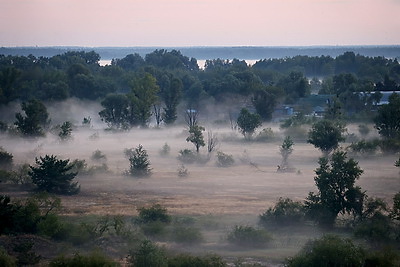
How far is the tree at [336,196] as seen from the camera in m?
26.1

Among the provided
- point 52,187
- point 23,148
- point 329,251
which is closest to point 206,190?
point 52,187

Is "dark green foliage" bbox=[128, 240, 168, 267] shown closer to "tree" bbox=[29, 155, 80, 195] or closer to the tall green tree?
"tree" bbox=[29, 155, 80, 195]

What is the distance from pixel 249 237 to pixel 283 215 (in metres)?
3.22

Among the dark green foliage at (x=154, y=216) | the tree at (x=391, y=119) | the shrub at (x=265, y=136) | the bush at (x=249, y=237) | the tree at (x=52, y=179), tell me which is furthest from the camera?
the shrub at (x=265, y=136)

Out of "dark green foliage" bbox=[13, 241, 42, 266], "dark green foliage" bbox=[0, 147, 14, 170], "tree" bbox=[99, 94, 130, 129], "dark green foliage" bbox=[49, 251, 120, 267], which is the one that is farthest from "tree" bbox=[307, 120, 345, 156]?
"dark green foliage" bbox=[49, 251, 120, 267]

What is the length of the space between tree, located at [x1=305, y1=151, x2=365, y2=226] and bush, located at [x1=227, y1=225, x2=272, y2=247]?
3.22 metres

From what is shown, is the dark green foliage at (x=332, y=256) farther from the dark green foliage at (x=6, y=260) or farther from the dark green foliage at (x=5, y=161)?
the dark green foliage at (x=5, y=161)

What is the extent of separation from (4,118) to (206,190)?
1624 inches

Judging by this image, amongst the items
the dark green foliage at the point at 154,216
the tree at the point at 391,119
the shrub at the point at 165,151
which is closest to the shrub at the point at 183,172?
the shrub at the point at 165,151

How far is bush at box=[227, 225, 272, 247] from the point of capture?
76.4 feet

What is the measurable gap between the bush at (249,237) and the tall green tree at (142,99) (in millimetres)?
40827

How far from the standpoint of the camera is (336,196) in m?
27.0

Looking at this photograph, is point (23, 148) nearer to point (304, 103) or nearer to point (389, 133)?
point (389, 133)

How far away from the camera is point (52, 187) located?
3347cm
